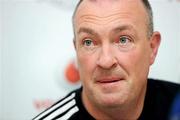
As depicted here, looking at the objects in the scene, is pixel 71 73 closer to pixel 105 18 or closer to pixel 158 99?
pixel 158 99

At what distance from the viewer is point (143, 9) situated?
44.7 inches

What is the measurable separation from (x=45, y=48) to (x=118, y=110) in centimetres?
58

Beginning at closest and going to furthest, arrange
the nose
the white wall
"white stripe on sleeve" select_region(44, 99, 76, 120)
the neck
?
the nose
the neck
"white stripe on sleeve" select_region(44, 99, 76, 120)
the white wall

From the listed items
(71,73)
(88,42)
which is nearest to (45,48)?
(71,73)

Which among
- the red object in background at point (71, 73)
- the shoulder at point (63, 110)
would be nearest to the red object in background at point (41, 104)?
the red object in background at point (71, 73)

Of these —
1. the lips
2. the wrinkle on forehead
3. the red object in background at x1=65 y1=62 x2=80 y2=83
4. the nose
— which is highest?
the wrinkle on forehead

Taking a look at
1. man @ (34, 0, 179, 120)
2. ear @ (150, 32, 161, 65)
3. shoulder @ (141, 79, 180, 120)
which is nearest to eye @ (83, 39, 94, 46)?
man @ (34, 0, 179, 120)

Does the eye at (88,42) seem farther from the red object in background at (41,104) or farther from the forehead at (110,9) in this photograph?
the red object in background at (41,104)

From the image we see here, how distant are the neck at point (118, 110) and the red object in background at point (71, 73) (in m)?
0.34

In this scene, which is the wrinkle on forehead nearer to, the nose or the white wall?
the nose

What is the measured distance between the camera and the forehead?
1.07 m

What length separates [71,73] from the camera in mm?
1604

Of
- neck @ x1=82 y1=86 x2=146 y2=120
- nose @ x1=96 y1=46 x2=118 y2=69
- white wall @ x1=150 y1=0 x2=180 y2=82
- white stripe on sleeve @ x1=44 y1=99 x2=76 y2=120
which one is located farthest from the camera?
white wall @ x1=150 y1=0 x2=180 y2=82

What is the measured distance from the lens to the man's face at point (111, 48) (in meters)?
1.04
